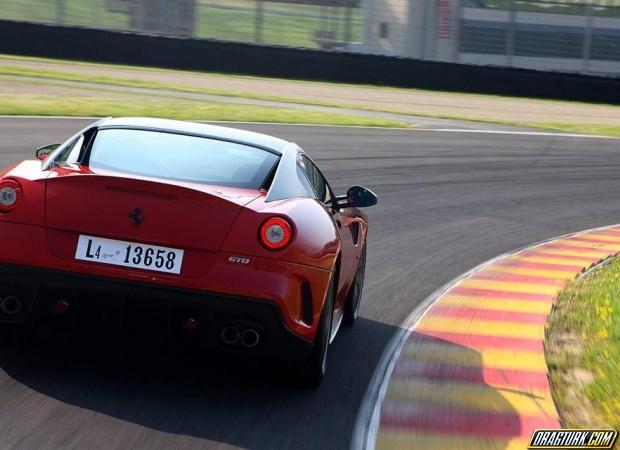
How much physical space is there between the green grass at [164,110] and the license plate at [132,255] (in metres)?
13.5

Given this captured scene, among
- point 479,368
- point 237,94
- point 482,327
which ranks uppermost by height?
point 479,368

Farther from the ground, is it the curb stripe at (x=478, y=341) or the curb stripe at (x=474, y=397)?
the curb stripe at (x=474, y=397)

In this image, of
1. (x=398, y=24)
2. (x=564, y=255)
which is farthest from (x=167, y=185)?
(x=398, y=24)

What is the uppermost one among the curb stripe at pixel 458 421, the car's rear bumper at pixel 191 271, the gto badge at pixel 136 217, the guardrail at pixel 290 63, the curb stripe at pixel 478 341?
the gto badge at pixel 136 217

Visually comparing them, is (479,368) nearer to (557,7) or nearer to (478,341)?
(478,341)

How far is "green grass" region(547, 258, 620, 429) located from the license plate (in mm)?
1903

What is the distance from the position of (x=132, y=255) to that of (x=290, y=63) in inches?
849

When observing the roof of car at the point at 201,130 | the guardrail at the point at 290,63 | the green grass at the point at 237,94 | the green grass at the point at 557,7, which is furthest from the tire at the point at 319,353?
the green grass at the point at 557,7

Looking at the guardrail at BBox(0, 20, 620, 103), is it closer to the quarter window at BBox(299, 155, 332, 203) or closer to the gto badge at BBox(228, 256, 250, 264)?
the quarter window at BBox(299, 155, 332, 203)

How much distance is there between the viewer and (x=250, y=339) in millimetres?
5305

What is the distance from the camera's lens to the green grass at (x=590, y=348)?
566cm

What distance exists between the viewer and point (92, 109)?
65.0ft

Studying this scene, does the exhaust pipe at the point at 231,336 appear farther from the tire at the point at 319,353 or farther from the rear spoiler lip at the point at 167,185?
the rear spoiler lip at the point at 167,185

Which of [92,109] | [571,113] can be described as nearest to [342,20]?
[571,113]
